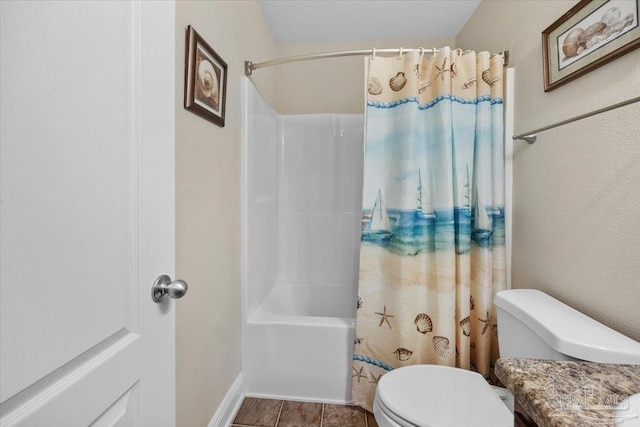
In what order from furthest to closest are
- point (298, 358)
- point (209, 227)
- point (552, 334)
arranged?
1. point (298, 358)
2. point (209, 227)
3. point (552, 334)

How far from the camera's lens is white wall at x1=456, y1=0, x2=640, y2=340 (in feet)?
2.99

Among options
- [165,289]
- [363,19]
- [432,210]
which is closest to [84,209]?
[165,289]

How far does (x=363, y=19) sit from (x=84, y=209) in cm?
224

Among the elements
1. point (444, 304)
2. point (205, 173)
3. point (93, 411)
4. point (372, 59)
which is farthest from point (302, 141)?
point (93, 411)

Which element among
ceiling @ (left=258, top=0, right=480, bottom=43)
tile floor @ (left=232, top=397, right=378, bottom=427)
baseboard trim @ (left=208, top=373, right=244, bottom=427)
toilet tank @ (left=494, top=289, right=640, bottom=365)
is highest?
ceiling @ (left=258, top=0, right=480, bottom=43)

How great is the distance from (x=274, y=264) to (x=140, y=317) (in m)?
1.70

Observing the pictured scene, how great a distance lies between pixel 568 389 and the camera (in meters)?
0.46

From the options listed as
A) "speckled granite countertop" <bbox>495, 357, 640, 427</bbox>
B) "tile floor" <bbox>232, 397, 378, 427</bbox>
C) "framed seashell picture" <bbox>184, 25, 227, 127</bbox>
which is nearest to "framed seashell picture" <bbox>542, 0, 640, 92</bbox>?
"speckled granite countertop" <bbox>495, 357, 640, 427</bbox>

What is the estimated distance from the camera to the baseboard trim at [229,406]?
4.47ft

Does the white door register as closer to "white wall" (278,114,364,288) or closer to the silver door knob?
the silver door knob

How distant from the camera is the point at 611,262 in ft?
3.16

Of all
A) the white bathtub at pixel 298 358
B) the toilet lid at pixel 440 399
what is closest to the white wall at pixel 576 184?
the toilet lid at pixel 440 399

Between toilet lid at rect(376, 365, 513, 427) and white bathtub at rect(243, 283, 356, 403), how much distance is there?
1.51 feet

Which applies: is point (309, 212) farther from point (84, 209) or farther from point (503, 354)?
point (84, 209)
